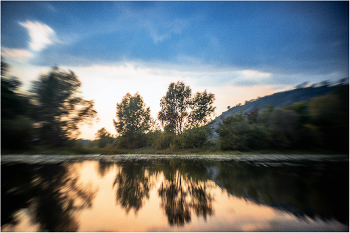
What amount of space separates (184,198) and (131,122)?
21.9 metres

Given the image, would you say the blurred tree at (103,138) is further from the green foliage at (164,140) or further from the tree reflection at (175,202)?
the tree reflection at (175,202)

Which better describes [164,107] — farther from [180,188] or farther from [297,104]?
[180,188]

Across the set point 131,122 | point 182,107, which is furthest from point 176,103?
point 131,122

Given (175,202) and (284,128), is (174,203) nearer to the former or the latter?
(175,202)

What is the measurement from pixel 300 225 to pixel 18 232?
5.52 metres

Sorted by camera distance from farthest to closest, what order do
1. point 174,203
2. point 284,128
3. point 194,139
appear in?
point 194,139 < point 284,128 < point 174,203

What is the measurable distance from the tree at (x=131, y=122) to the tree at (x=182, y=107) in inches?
207

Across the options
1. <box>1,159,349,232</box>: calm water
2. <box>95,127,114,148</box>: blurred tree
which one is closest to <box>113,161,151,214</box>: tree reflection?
<box>1,159,349,232</box>: calm water

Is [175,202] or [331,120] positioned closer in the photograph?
[175,202]

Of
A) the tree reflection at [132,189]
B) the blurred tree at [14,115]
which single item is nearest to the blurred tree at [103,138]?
the blurred tree at [14,115]

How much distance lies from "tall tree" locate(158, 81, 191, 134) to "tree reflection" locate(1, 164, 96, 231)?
53.1 feet

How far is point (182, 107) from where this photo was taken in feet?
70.9

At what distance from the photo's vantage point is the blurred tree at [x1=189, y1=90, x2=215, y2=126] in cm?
2111

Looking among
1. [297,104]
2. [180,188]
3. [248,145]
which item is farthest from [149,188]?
[297,104]
